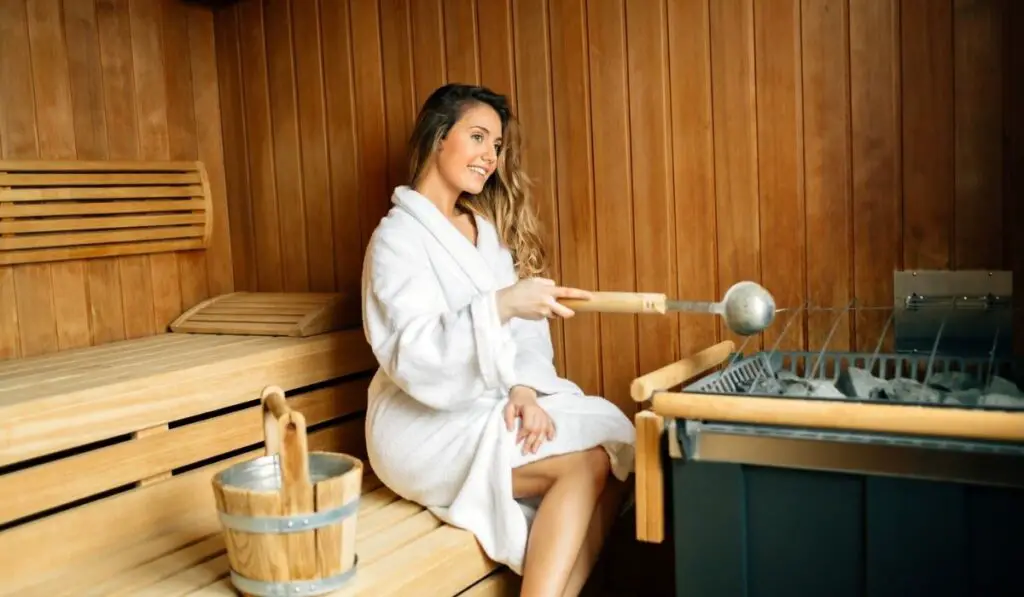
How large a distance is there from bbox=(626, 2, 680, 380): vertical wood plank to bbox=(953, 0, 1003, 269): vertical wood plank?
0.65 meters

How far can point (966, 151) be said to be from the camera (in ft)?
6.48

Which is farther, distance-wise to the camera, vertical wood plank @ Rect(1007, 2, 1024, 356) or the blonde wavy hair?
the blonde wavy hair

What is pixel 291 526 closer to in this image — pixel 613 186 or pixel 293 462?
pixel 293 462

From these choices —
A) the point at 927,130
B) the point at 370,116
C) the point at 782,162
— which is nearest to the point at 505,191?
the point at 370,116

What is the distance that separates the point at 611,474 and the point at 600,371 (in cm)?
39

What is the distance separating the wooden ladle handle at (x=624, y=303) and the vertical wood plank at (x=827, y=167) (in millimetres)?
558

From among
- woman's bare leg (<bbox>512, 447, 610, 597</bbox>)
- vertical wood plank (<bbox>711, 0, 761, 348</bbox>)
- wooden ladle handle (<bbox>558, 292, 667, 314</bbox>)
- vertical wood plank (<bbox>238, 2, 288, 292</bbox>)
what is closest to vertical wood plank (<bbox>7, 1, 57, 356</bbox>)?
vertical wood plank (<bbox>238, 2, 288, 292</bbox>)

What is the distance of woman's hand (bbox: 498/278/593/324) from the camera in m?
Answer: 1.89

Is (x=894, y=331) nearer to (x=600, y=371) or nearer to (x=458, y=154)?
(x=600, y=371)

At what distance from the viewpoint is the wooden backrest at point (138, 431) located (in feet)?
6.31

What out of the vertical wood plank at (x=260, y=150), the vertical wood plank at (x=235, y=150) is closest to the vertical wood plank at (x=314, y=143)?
the vertical wood plank at (x=260, y=150)

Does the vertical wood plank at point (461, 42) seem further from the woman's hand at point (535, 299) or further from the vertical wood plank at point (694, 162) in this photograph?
the woman's hand at point (535, 299)

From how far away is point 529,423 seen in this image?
2.08 meters

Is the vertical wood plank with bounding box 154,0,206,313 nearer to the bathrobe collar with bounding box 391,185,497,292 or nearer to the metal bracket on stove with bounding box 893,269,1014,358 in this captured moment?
the bathrobe collar with bounding box 391,185,497,292
